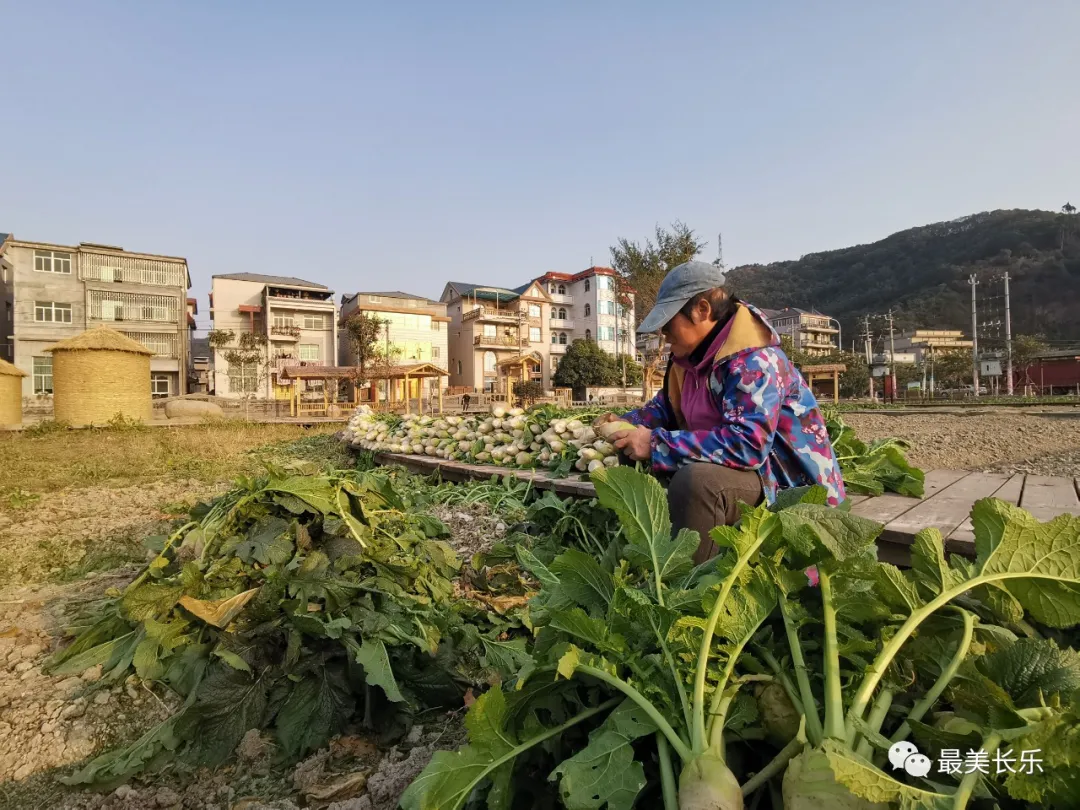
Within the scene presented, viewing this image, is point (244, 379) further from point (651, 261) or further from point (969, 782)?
point (969, 782)

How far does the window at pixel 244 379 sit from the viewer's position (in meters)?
35.7

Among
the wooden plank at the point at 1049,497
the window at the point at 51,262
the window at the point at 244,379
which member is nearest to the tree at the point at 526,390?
the window at the point at 244,379

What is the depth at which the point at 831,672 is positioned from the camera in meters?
0.79

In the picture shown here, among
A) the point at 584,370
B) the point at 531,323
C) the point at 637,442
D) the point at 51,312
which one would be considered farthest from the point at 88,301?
the point at 637,442

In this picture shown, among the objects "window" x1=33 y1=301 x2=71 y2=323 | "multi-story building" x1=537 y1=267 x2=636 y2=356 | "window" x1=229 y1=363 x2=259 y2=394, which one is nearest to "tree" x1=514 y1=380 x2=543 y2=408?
"multi-story building" x1=537 y1=267 x2=636 y2=356

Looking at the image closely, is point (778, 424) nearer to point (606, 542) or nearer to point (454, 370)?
point (606, 542)

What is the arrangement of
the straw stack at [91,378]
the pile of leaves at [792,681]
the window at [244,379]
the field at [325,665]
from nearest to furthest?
the pile of leaves at [792,681] < the field at [325,665] < the straw stack at [91,378] < the window at [244,379]

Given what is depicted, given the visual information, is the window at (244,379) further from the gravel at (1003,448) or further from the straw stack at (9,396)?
the gravel at (1003,448)

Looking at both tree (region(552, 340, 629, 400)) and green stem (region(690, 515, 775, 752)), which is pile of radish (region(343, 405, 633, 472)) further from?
tree (region(552, 340, 629, 400))

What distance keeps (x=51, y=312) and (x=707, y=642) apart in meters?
42.3

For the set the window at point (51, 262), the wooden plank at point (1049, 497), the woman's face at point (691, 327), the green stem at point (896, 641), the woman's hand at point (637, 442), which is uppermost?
the window at point (51, 262)

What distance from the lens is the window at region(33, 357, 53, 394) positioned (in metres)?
30.2

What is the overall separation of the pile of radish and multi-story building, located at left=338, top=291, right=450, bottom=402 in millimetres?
33284

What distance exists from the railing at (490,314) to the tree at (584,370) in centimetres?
593
